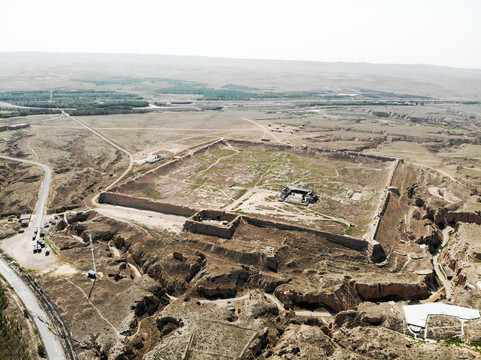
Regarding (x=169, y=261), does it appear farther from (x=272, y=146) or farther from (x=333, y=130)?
(x=333, y=130)

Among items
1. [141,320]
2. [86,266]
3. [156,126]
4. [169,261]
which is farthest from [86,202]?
[156,126]

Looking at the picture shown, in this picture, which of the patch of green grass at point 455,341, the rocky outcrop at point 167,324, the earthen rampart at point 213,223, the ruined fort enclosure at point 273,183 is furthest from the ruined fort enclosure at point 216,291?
the ruined fort enclosure at point 273,183

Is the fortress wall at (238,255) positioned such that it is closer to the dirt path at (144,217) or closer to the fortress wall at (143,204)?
the dirt path at (144,217)

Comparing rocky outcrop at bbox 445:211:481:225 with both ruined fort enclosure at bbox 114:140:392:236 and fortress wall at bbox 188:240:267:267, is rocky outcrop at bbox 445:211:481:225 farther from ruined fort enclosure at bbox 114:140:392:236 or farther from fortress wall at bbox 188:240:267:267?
fortress wall at bbox 188:240:267:267

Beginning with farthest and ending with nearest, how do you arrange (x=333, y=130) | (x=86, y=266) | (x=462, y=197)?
(x=333, y=130)
(x=462, y=197)
(x=86, y=266)

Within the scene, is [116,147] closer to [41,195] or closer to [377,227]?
[41,195]

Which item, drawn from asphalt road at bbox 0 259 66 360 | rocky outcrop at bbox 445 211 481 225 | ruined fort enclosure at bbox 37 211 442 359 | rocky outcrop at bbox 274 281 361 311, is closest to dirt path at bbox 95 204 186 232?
ruined fort enclosure at bbox 37 211 442 359
